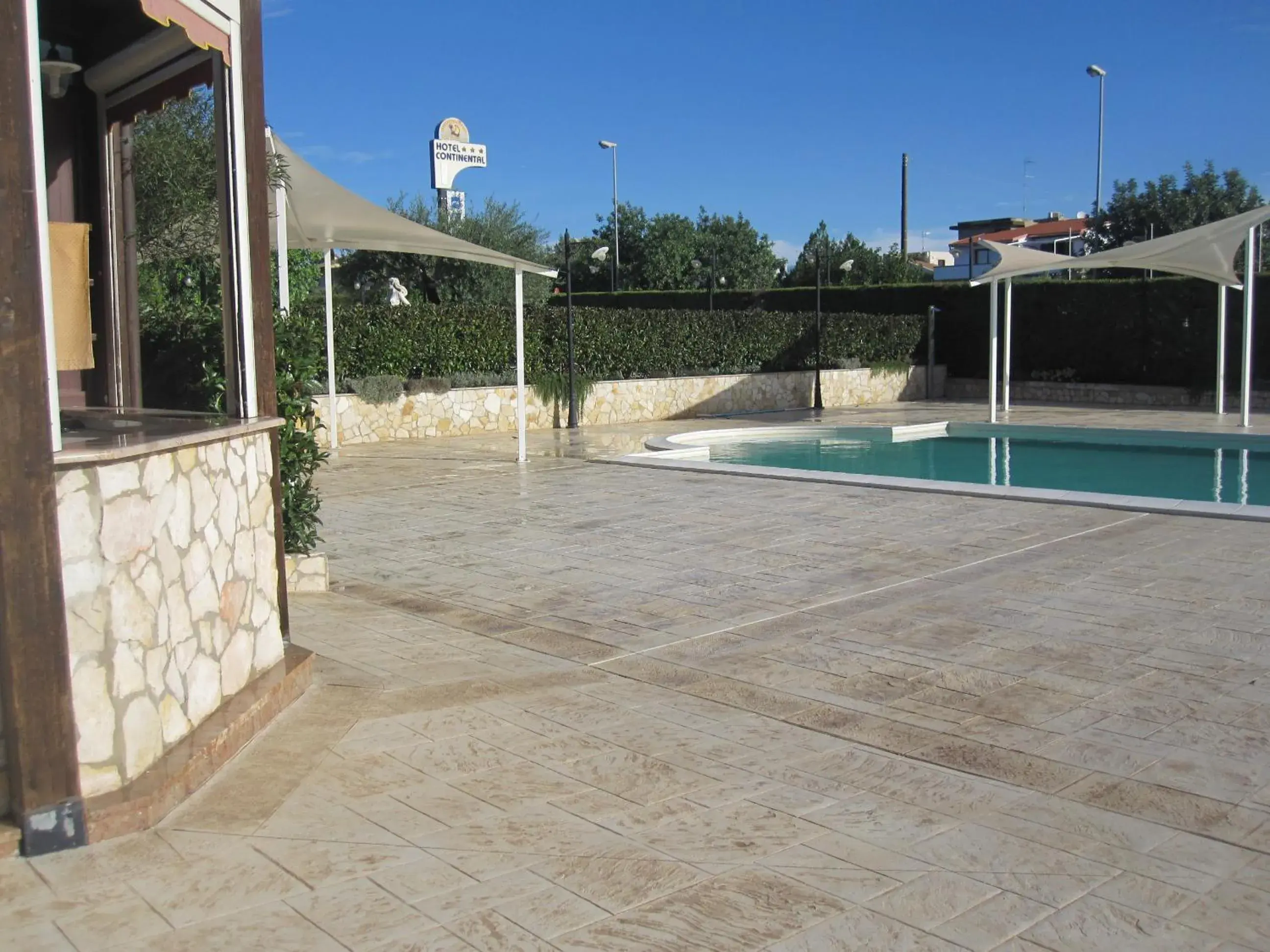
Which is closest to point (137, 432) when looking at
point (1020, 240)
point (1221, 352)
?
point (1221, 352)

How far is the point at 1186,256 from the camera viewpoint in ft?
61.3

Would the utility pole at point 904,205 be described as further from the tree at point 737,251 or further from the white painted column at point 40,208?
the white painted column at point 40,208

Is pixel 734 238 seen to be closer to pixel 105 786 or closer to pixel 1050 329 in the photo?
pixel 1050 329

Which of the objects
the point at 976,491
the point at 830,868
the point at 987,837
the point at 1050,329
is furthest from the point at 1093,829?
the point at 1050,329

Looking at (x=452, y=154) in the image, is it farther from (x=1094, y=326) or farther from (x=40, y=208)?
(x=40, y=208)

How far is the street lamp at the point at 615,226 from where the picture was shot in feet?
139

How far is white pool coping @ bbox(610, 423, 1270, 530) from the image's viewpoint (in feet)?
31.1

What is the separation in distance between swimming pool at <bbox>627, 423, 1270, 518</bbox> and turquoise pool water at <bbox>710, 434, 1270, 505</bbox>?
0.03 m

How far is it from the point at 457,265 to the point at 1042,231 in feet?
185

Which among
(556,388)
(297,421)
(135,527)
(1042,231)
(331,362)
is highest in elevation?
(1042,231)

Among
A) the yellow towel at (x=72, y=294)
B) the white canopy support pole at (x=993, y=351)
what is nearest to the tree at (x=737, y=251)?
the white canopy support pole at (x=993, y=351)

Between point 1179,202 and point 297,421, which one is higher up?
point 1179,202

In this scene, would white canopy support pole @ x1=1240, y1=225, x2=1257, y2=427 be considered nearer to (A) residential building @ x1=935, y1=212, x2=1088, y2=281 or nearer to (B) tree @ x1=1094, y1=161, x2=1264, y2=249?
(B) tree @ x1=1094, y1=161, x2=1264, y2=249

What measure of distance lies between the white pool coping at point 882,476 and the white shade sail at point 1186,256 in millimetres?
2732
